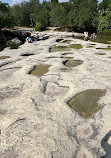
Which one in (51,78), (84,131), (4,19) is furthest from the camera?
(4,19)

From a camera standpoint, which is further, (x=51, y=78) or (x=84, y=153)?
(x=51, y=78)

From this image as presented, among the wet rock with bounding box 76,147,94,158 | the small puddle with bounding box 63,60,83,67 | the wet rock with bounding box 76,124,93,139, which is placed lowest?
the wet rock with bounding box 76,147,94,158

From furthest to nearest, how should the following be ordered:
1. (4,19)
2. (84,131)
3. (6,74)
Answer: (4,19) → (6,74) → (84,131)

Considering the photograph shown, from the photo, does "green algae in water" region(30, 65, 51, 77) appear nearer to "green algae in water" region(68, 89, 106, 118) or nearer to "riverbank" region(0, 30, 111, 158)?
"riverbank" region(0, 30, 111, 158)

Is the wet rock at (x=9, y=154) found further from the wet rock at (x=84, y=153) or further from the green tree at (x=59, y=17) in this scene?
the green tree at (x=59, y=17)

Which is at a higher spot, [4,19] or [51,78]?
[4,19]

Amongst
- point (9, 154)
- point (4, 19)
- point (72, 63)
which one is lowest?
point (9, 154)

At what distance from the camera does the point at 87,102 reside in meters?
4.79

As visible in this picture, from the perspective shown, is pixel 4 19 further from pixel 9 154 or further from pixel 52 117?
pixel 9 154

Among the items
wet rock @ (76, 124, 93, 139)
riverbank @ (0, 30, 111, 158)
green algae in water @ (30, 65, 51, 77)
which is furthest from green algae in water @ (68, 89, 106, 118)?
green algae in water @ (30, 65, 51, 77)

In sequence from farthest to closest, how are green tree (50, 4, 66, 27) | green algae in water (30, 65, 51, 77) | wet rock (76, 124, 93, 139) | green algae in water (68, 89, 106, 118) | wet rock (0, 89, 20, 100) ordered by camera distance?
green tree (50, 4, 66, 27), green algae in water (30, 65, 51, 77), wet rock (0, 89, 20, 100), green algae in water (68, 89, 106, 118), wet rock (76, 124, 93, 139)

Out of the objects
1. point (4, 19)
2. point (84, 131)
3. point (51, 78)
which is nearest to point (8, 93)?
point (51, 78)

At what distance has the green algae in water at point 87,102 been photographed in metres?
4.34

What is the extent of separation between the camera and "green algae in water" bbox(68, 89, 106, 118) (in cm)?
434
